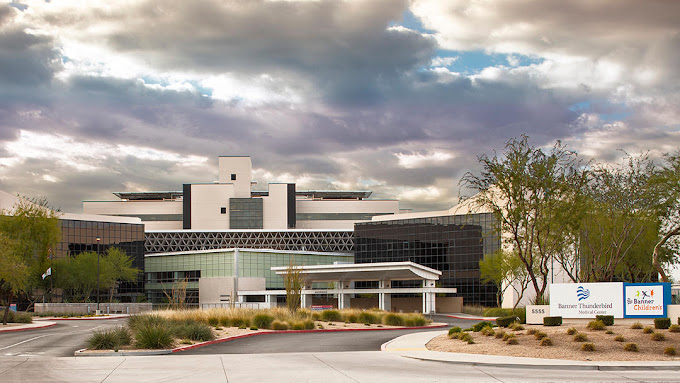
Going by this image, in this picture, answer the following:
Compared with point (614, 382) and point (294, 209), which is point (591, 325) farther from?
point (294, 209)

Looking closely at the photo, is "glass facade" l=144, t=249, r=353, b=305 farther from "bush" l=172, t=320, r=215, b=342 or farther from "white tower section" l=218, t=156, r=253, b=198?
"bush" l=172, t=320, r=215, b=342

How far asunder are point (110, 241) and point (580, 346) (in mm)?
91510

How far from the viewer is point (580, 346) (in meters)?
23.0

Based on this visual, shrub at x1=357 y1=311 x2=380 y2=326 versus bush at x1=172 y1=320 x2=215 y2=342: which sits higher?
bush at x1=172 y1=320 x2=215 y2=342

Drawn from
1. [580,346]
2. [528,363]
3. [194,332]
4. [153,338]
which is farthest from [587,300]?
[153,338]

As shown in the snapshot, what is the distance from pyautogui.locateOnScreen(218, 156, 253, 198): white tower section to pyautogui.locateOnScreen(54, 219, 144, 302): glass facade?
27.1 metres

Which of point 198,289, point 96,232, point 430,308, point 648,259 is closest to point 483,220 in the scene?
point 430,308

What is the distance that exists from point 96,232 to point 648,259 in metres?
78.3

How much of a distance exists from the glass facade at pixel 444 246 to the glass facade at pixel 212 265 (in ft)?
31.3

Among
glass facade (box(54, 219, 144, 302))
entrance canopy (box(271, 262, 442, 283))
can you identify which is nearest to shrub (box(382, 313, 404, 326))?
entrance canopy (box(271, 262, 442, 283))

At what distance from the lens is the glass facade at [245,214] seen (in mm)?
127250

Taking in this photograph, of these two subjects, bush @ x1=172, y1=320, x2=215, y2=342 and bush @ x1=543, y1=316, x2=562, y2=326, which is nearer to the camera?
bush @ x1=543, y1=316, x2=562, y2=326

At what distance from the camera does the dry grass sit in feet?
71.6

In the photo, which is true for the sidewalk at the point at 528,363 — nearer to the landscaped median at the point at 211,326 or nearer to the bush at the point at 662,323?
the bush at the point at 662,323
